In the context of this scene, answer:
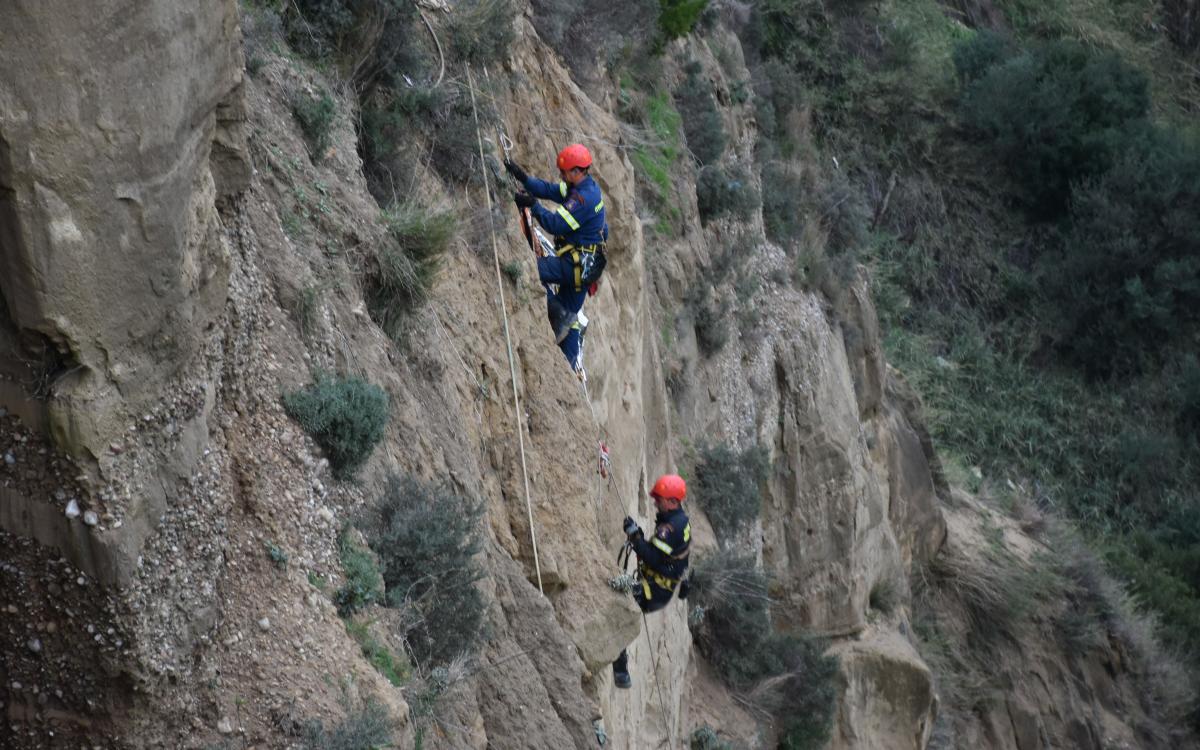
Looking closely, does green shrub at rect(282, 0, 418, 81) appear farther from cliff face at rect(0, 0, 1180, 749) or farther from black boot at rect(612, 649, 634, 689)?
black boot at rect(612, 649, 634, 689)

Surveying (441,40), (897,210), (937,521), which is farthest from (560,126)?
(897,210)

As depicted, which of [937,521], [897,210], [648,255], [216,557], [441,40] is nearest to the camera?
[216,557]

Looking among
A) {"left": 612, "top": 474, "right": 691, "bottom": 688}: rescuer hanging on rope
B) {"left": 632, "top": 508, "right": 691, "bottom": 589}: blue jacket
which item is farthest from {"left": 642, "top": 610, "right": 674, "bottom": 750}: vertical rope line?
{"left": 632, "top": 508, "right": 691, "bottom": 589}: blue jacket

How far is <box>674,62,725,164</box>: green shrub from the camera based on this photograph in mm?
18234

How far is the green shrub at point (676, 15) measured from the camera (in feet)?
58.9

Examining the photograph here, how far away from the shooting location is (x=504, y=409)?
10289mm

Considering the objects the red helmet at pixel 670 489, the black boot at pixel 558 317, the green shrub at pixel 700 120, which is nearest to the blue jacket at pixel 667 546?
the red helmet at pixel 670 489

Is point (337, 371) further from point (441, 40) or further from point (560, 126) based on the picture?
point (560, 126)

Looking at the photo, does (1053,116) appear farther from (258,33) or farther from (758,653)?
(258,33)

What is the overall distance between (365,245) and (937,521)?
51.0ft

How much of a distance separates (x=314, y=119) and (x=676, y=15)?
9927 millimetres

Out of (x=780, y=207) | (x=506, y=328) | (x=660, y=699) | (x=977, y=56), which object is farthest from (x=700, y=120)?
(x=977, y=56)

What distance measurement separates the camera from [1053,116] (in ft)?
99.1

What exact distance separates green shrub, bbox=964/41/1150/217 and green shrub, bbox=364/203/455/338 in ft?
75.2
